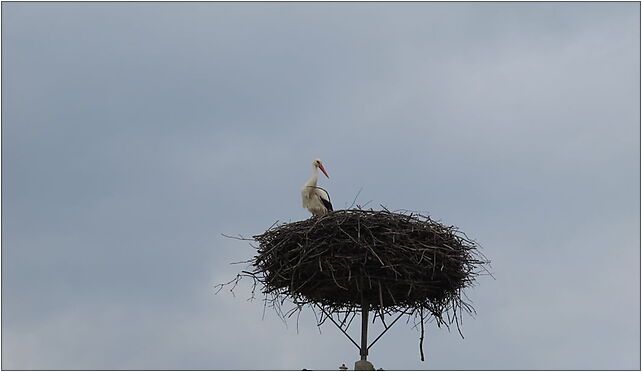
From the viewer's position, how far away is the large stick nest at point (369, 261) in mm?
8930

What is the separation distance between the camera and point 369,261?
8.99 metres

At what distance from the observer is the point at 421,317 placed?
9539mm

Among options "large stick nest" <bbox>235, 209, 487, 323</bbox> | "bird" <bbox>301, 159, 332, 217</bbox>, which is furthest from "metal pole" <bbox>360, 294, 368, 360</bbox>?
"bird" <bbox>301, 159, 332, 217</bbox>

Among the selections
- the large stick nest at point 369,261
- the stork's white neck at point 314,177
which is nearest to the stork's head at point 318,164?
the stork's white neck at point 314,177

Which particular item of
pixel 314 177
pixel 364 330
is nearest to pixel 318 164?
pixel 314 177

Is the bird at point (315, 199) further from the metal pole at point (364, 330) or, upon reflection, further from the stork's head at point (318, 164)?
the metal pole at point (364, 330)

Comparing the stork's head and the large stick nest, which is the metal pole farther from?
the stork's head

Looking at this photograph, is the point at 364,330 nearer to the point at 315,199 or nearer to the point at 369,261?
the point at 369,261

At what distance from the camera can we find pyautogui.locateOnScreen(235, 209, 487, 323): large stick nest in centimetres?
893

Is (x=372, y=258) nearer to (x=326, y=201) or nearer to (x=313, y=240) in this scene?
(x=313, y=240)

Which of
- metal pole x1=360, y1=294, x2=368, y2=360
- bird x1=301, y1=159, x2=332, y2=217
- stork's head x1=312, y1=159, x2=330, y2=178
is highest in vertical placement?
stork's head x1=312, y1=159, x2=330, y2=178

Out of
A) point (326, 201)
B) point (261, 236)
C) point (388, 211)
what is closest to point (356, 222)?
point (388, 211)

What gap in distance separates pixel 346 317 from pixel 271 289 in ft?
2.67

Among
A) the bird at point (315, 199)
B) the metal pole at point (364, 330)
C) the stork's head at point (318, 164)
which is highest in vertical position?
the stork's head at point (318, 164)
